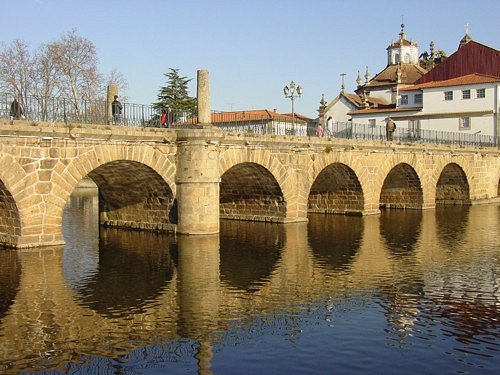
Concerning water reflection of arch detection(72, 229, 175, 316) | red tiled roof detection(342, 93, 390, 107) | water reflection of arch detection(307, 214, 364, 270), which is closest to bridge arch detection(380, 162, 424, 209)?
water reflection of arch detection(307, 214, 364, 270)

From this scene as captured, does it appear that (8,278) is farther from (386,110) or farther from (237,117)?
(386,110)

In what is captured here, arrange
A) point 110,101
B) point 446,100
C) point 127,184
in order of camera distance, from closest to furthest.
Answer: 1. point 110,101
2. point 127,184
3. point 446,100

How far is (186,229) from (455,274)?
1062cm

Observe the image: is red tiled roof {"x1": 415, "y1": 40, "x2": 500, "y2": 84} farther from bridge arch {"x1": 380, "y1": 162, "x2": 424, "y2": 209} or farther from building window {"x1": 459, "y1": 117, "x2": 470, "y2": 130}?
bridge arch {"x1": 380, "y1": 162, "x2": 424, "y2": 209}

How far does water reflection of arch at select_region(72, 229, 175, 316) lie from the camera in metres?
13.6

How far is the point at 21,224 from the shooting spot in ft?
63.4

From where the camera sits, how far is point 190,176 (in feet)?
77.0

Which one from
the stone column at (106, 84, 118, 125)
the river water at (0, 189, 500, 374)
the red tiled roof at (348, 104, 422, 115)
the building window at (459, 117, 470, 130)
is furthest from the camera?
the red tiled roof at (348, 104, 422, 115)

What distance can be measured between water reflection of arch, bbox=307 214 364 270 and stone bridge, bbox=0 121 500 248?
162 centimetres

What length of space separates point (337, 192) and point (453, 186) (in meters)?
13.3

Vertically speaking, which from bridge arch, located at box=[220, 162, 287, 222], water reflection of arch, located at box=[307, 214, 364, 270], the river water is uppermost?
bridge arch, located at box=[220, 162, 287, 222]

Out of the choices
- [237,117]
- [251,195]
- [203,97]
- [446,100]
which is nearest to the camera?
[203,97]

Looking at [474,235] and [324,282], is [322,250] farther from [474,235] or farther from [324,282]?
[474,235]

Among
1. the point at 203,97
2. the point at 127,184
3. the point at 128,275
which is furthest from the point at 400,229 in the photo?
the point at 128,275
